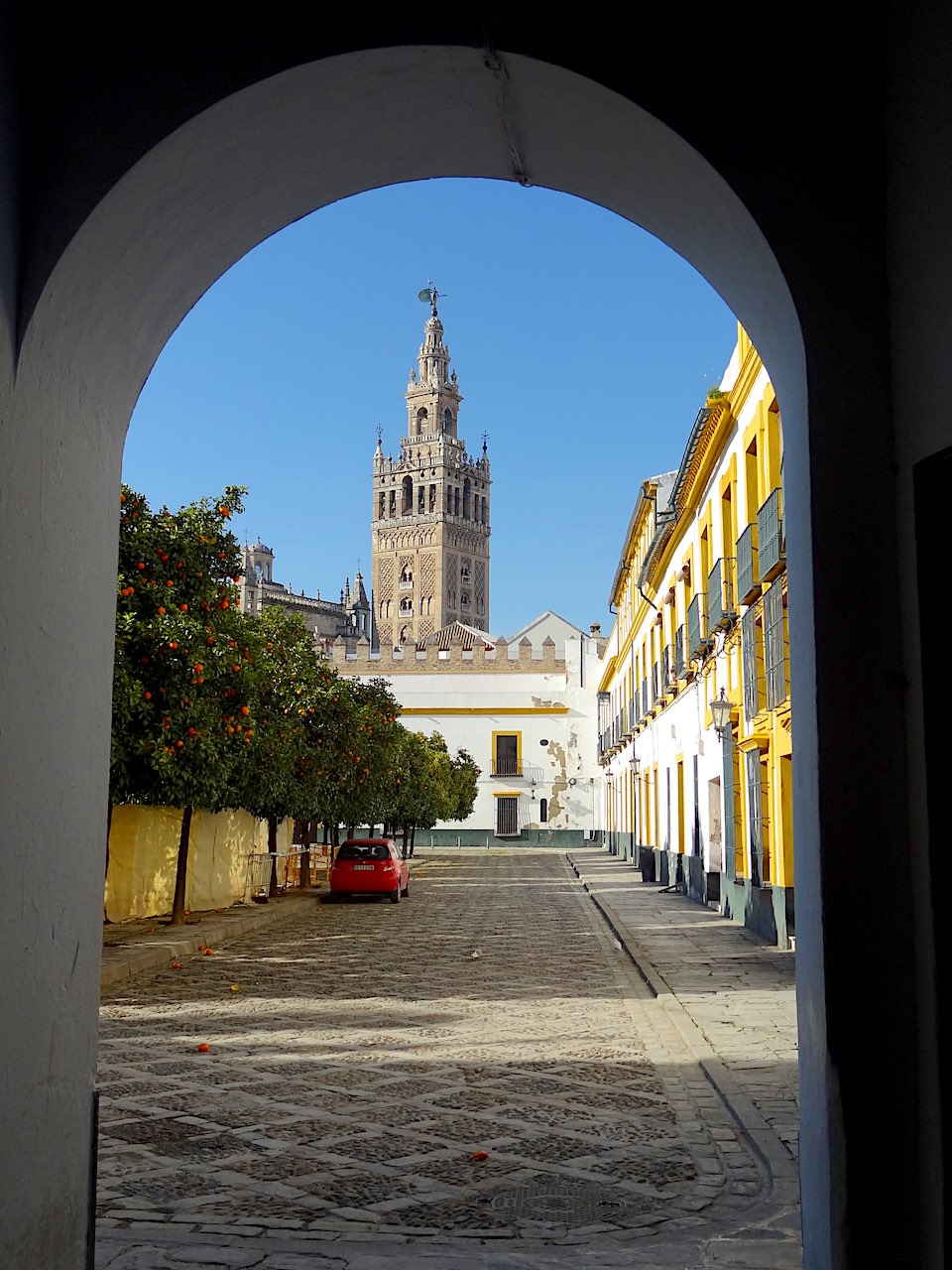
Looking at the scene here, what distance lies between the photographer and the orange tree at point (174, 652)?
45.3 ft

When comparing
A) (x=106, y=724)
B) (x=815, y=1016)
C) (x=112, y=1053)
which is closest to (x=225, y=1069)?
(x=112, y=1053)

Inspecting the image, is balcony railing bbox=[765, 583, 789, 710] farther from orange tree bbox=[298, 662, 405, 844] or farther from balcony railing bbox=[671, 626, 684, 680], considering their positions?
orange tree bbox=[298, 662, 405, 844]

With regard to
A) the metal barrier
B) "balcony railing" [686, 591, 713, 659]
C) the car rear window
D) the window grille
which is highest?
"balcony railing" [686, 591, 713, 659]

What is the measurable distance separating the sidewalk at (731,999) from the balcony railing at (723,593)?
4145 mm

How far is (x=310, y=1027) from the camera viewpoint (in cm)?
930

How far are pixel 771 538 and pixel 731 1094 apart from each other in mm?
8232

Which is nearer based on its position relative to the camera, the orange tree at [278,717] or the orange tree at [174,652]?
the orange tree at [174,652]

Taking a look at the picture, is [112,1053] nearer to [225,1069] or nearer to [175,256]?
[225,1069]

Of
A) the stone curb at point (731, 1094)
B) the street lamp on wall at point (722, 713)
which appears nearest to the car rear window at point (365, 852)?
the street lamp on wall at point (722, 713)

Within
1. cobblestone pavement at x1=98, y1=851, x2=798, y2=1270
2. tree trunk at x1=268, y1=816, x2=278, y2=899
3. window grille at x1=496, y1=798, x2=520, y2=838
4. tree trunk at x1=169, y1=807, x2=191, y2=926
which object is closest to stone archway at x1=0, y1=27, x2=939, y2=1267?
cobblestone pavement at x1=98, y1=851, x2=798, y2=1270

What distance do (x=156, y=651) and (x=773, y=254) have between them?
1121cm

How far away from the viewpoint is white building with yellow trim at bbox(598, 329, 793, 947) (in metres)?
14.8

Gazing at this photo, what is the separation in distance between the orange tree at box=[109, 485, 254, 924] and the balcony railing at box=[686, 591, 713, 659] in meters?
7.95

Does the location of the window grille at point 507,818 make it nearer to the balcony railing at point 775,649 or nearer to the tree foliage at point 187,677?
the tree foliage at point 187,677
